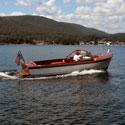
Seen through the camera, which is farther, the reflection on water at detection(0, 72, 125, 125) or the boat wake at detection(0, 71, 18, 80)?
the boat wake at detection(0, 71, 18, 80)

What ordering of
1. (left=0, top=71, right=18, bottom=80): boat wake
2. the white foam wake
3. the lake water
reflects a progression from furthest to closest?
1. the white foam wake
2. (left=0, top=71, right=18, bottom=80): boat wake
3. the lake water

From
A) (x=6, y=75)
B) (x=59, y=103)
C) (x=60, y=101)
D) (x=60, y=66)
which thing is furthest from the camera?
(x=60, y=66)

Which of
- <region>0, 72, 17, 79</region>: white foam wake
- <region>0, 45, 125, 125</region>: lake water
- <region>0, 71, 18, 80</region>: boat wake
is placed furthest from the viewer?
<region>0, 72, 17, 79</region>: white foam wake

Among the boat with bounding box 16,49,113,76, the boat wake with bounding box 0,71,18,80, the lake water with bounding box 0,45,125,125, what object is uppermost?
the boat with bounding box 16,49,113,76

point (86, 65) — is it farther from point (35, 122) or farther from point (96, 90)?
point (35, 122)

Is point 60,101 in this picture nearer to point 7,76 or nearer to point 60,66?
point 60,66

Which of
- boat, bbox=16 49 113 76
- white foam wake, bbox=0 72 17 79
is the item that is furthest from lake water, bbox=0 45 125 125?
boat, bbox=16 49 113 76

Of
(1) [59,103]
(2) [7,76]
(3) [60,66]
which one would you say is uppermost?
(3) [60,66]

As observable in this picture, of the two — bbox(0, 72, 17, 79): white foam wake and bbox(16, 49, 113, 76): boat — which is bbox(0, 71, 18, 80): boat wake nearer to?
bbox(0, 72, 17, 79): white foam wake

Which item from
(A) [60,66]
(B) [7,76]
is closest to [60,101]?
(A) [60,66]

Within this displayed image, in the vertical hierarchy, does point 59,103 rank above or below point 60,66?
below

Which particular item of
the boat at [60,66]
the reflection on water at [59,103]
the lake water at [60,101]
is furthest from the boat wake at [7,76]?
the reflection on water at [59,103]

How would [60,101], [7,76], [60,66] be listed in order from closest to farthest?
[60,101] < [7,76] < [60,66]

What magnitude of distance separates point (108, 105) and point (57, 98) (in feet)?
12.0
